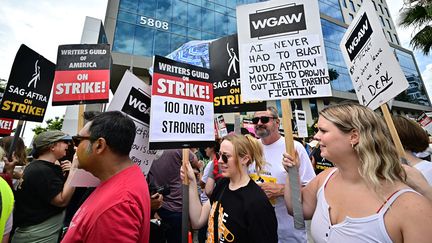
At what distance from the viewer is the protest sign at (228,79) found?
3.21m

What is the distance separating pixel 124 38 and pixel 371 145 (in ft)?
71.6

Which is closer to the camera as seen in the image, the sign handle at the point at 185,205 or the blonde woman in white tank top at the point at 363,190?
the blonde woman in white tank top at the point at 363,190

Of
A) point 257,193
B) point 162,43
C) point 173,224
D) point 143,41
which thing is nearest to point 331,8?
point 162,43

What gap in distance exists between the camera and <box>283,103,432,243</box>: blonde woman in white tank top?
1097 millimetres

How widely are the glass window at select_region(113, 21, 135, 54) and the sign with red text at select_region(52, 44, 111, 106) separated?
17956mm

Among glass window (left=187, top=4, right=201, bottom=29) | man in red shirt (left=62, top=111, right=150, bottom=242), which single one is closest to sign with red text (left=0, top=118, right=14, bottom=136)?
man in red shirt (left=62, top=111, right=150, bottom=242)

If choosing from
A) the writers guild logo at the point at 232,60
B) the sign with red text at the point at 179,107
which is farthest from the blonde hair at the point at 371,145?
the writers guild logo at the point at 232,60

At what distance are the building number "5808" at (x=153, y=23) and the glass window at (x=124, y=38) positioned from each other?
124 cm

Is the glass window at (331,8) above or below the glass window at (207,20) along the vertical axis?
above

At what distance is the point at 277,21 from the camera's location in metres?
2.14

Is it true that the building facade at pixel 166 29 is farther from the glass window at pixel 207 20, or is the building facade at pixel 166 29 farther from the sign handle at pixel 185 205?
the sign handle at pixel 185 205

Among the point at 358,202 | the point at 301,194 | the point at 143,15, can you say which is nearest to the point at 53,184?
the point at 301,194

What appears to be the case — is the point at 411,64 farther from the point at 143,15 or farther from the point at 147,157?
the point at 147,157

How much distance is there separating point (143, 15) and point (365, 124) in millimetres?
23020
